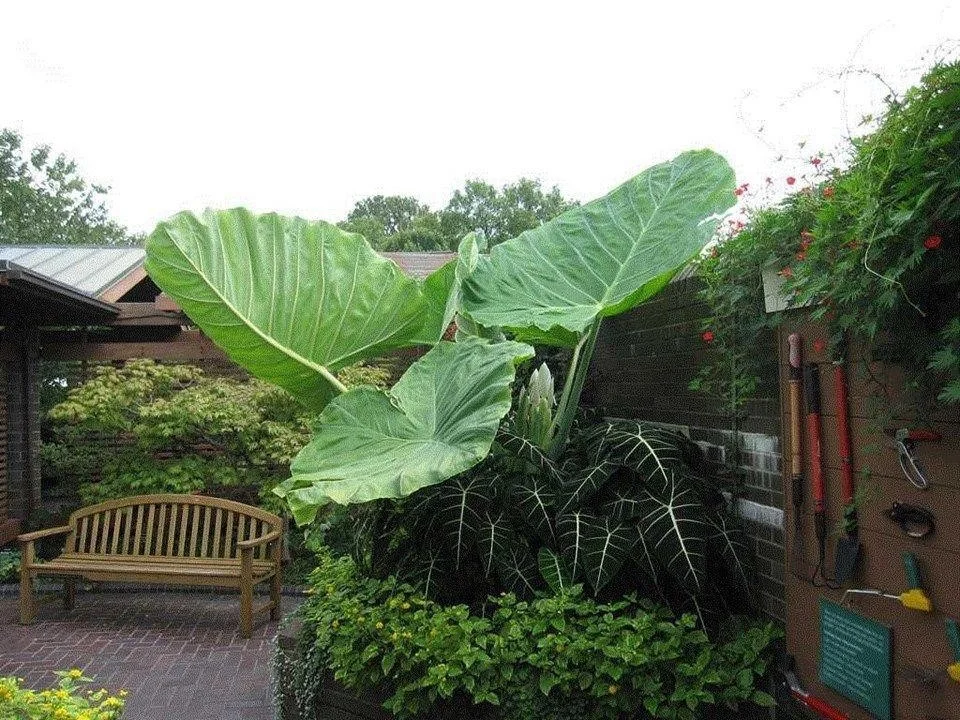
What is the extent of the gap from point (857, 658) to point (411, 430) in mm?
1697

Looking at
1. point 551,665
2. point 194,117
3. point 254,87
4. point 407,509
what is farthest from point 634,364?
point 194,117

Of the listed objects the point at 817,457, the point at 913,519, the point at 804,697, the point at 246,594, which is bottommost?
the point at 246,594

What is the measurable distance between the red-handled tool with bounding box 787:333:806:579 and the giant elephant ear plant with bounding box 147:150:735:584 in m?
0.78

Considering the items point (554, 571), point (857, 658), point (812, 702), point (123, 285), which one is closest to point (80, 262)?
point (123, 285)

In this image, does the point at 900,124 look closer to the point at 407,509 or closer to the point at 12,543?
the point at 407,509

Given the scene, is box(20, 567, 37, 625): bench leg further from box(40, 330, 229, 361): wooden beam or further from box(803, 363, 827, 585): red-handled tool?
box(803, 363, 827, 585): red-handled tool

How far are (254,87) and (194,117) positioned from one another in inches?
206

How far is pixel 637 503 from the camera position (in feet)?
10.8

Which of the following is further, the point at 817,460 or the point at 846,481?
the point at 817,460

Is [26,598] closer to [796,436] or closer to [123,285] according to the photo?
[123,285]

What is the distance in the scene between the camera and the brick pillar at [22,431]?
759 centimetres

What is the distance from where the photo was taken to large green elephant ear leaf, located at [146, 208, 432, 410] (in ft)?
11.5

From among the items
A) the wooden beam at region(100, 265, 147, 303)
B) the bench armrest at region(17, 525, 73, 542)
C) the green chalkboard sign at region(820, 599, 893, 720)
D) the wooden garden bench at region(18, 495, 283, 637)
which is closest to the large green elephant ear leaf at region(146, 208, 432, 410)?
the wooden garden bench at region(18, 495, 283, 637)

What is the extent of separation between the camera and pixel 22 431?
7.69 m
